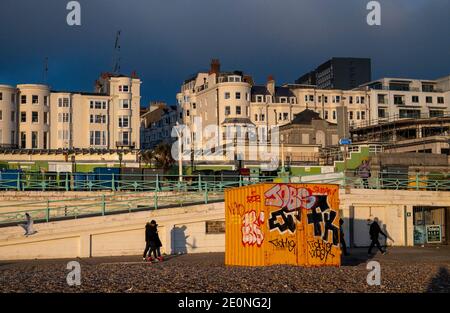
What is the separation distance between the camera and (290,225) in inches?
963

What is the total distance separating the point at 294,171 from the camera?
69.6 metres

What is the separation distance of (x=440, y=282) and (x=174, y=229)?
15722mm

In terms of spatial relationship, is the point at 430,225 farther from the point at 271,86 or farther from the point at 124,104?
the point at 271,86

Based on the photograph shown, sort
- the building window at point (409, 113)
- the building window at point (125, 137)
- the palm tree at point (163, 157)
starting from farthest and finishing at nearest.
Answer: the building window at point (409, 113) < the building window at point (125, 137) < the palm tree at point (163, 157)

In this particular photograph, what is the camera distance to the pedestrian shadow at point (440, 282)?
65.4 ft

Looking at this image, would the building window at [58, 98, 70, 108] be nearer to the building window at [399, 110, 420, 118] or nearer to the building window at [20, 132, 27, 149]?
the building window at [20, 132, 27, 149]

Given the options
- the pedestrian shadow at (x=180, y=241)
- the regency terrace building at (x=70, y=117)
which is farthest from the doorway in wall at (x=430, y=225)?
the regency terrace building at (x=70, y=117)

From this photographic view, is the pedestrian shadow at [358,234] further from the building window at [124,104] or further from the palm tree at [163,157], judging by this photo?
the building window at [124,104]

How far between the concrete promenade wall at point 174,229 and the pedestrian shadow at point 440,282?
12.8 metres

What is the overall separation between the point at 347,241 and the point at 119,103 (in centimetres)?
5458

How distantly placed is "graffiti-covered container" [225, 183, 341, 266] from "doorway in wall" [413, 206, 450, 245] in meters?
15.2

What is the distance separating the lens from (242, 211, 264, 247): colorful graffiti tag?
24500 millimetres
